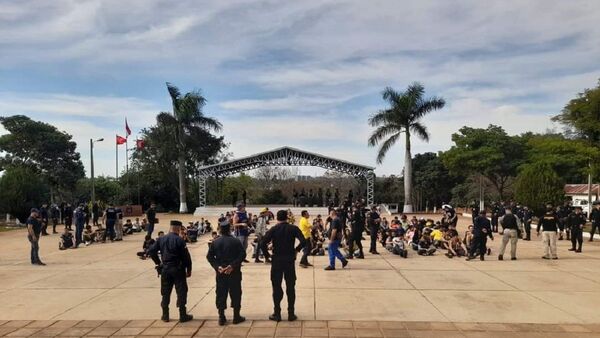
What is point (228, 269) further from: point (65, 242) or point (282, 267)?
point (65, 242)

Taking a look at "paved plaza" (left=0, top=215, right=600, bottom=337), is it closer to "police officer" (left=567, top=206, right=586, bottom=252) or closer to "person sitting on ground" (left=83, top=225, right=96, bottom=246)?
"police officer" (left=567, top=206, right=586, bottom=252)

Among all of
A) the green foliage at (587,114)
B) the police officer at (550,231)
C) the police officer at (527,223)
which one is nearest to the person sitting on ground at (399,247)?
the police officer at (550,231)

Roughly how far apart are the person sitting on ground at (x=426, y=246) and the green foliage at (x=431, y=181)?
44.5 meters

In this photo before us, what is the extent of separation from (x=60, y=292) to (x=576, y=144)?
2546cm

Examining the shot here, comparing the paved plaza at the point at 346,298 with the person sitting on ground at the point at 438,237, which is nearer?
the paved plaza at the point at 346,298

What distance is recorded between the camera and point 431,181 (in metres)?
60.4

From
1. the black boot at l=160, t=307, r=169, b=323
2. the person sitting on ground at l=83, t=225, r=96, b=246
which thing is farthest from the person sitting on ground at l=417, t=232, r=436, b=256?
the person sitting on ground at l=83, t=225, r=96, b=246

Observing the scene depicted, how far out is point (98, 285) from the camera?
10656mm

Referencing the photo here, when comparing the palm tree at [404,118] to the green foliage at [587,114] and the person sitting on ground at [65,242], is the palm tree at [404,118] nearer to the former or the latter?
the green foliage at [587,114]

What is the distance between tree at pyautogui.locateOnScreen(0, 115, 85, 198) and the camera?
49.8 meters

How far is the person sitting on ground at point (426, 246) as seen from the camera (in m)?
15.7

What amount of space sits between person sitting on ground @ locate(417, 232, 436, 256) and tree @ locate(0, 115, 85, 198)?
44.9m

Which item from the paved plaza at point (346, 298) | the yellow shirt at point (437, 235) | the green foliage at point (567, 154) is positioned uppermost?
the green foliage at point (567, 154)

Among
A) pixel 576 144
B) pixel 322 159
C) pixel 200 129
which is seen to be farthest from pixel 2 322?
pixel 200 129
